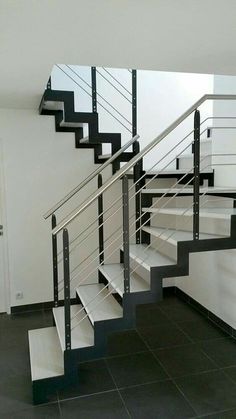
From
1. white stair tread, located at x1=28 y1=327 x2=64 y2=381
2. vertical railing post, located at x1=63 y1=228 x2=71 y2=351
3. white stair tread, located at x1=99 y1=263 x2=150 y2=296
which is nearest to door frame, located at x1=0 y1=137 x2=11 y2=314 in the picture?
white stair tread, located at x1=28 y1=327 x2=64 y2=381

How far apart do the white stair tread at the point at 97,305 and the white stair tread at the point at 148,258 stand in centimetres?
37

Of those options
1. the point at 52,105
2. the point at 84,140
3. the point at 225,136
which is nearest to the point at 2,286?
the point at 84,140

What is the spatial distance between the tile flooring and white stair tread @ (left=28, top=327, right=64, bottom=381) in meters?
0.20

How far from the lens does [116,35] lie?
179cm

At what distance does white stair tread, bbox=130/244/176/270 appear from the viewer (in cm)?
234

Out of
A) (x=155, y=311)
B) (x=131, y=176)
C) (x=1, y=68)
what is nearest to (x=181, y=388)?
(x=155, y=311)

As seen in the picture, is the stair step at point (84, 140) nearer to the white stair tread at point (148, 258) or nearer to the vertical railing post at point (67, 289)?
the white stair tread at point (148, 258)

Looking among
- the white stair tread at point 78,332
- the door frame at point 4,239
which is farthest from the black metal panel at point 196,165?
the door frame at point 4,239

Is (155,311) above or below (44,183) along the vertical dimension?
below

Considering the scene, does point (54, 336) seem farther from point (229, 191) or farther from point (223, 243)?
point (229, 191)

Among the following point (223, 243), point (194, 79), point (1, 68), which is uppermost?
point (194, 79)

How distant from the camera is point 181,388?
92.0 inches

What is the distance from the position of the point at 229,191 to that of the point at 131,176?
1.27 metres

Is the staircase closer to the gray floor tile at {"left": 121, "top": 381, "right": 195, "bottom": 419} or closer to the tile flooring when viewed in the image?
the tile flooring
